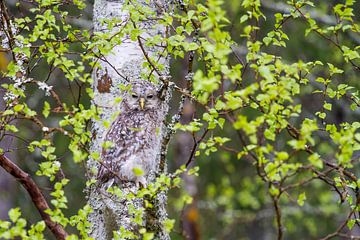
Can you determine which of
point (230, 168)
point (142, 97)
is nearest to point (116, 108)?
point (142, 97)

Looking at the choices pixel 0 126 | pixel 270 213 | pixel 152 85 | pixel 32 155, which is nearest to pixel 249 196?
→ pixel 270 213

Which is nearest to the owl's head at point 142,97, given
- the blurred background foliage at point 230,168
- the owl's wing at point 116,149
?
the owl's wing at point 116,149

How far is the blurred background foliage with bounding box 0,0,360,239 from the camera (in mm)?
9109

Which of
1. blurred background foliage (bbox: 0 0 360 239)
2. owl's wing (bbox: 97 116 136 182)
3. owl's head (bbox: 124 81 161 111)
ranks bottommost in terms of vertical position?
owl's wing (bbox: 97 116 136 182)

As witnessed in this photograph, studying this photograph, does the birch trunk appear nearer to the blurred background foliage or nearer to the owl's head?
the owl's head

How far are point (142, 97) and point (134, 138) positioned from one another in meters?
0.23

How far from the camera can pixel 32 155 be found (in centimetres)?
1077

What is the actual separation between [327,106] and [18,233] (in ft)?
5.35

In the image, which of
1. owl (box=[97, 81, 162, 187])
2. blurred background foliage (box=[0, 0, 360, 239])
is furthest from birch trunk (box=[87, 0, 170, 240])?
blurred background foliage (box=[0, 0, 360, 239])

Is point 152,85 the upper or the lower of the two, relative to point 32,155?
lower

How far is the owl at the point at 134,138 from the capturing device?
3.62 metres

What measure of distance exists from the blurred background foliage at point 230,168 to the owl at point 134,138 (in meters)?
4.07

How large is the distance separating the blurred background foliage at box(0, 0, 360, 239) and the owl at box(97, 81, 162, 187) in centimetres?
407

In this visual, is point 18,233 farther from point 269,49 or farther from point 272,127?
point 269,49
